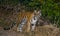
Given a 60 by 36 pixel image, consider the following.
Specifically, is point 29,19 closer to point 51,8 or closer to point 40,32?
point 40,32

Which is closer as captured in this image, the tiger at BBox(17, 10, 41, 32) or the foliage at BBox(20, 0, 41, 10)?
the tiger at BBox(17, 10, 41, 32)

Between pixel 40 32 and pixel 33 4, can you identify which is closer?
pixel 40 32

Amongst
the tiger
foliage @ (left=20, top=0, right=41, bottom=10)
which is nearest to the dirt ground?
the tiger

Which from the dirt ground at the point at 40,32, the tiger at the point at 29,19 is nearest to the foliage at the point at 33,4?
the tiger at the point at 29,19

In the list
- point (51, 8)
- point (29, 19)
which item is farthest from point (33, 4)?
point (51, 8)

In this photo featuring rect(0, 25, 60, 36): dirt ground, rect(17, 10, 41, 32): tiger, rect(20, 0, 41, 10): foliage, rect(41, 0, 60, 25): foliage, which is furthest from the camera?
rect(20, 0, 41, 10): foliage

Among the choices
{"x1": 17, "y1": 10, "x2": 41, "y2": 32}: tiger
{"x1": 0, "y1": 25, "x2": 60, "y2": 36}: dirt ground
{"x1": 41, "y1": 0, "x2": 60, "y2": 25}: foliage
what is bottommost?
{"x1": 0, "y1": 25, "x2": 60, "y2": 36}: dirt ground

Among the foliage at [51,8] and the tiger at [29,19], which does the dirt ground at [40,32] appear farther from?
the foliage at [51,8]

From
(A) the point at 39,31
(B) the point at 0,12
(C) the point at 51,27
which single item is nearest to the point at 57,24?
(C) the point at 51,27

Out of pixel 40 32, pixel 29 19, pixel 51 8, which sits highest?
pixel 51 8

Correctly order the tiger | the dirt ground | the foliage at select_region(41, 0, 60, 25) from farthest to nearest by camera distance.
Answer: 1. the tiger
2. the dirt ground
3. the foliage at select_region(41, 0, 60, 25)

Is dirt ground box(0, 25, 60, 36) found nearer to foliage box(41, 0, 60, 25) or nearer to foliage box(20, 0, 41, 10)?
foliage box(41, 0, 60, 25)

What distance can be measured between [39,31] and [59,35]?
62 centimetres

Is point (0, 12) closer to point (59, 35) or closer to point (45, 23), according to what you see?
point (45, 23)
